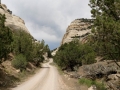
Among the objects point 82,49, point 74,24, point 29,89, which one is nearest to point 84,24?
point 74,24

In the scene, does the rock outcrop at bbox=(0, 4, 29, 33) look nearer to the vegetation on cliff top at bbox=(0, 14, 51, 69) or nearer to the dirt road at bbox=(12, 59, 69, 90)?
the vegetation on cliff top at bbox=(0, 14, 51, 69)

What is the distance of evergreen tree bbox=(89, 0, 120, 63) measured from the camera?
1294 cm

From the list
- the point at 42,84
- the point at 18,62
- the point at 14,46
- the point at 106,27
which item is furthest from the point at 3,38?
the point at 14,46

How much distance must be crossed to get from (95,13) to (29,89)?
10.9 meters

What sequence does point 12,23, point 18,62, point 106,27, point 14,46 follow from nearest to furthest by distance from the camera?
point 106,27, point 18,62, point 14,46, point 12,23

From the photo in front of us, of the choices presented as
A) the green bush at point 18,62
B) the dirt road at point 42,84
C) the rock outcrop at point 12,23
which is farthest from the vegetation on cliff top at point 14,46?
the rock outcrop at point 12,23

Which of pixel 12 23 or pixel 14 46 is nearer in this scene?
pixel 14 46

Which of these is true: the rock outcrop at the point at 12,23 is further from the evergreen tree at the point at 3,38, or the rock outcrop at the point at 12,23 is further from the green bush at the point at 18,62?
the evergreen tree at the point at 3,38

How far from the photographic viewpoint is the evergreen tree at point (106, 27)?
1294cm

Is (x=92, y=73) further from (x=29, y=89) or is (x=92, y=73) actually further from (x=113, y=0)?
(x=113, y=0)

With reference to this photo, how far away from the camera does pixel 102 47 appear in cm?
1398

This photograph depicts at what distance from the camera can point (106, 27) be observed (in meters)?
12.9

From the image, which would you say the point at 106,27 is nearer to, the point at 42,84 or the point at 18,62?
the point at 42,84

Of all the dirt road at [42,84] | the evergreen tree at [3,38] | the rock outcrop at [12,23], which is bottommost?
the dirt road at [42,84]
